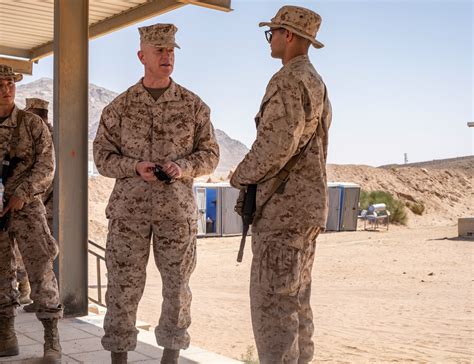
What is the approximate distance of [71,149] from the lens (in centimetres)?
599

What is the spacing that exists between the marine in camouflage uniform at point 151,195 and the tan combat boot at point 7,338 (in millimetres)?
1048

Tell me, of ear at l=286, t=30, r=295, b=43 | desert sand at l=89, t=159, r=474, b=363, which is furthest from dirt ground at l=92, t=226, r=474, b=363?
ear at l=286, t=30, r=295, b=43

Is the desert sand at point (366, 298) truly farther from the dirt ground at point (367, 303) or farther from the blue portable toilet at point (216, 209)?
the blue portable toilet at point (216, 209)

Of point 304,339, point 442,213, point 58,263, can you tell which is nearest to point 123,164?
point 304,339

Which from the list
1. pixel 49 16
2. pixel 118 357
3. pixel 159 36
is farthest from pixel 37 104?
pixel 118 357

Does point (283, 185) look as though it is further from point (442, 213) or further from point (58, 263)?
point (442, 213)

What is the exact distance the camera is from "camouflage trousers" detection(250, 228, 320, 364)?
3.14m

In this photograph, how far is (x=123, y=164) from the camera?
3652 mm

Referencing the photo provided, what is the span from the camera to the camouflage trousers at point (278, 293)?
3.14 m

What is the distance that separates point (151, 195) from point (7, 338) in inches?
60.9

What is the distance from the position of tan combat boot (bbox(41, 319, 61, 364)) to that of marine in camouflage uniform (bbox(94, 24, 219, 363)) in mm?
674

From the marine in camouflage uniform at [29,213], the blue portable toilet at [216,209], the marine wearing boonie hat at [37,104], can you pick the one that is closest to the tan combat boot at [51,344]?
the marine in camouflage uniform at [29,213]

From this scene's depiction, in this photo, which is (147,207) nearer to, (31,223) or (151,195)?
(151,195)

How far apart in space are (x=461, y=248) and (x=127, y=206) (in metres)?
19.0
